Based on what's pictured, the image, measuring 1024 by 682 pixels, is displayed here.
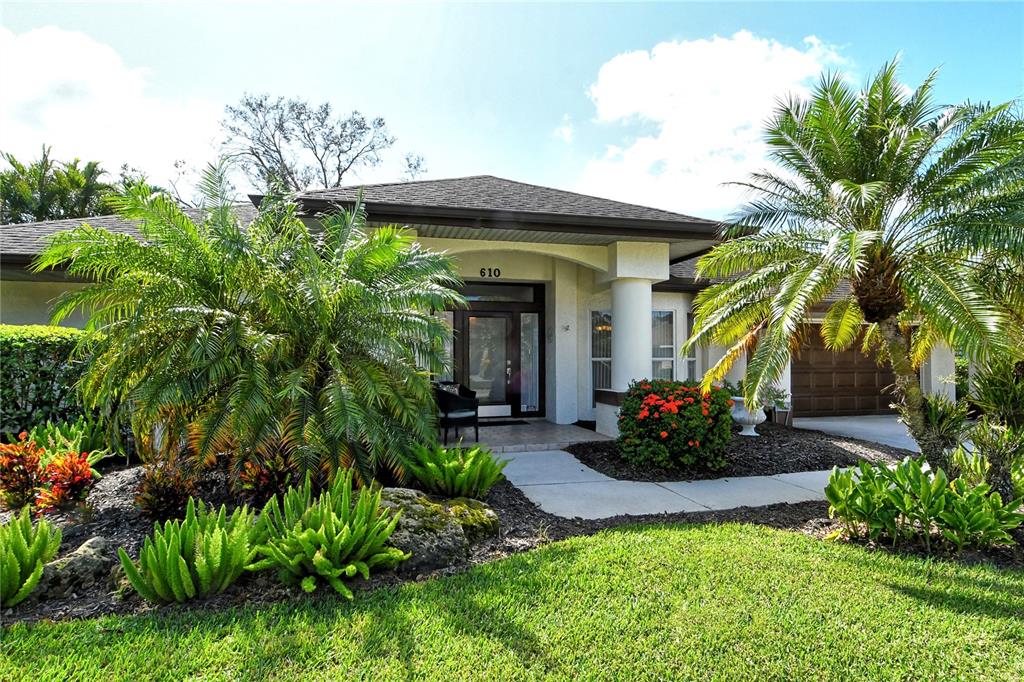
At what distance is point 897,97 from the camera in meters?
5.65

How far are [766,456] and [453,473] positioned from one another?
568 cm

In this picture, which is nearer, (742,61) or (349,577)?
(349,577)

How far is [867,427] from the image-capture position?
12297mm

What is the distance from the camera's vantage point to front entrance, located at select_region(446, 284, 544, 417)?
11.5m

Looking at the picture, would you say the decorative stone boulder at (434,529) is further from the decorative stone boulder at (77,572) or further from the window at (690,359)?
the window at (690,359)

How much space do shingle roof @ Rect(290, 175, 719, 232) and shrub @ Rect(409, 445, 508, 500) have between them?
13.0ft

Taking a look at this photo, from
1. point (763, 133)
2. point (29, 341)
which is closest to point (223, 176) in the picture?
point (29, 341)

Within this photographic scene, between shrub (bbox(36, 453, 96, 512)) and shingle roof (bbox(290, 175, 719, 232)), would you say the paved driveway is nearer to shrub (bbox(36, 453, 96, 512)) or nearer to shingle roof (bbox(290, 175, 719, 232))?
shingle roof (bbox(290, 175, 719, 232))

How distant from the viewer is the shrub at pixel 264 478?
5.22m

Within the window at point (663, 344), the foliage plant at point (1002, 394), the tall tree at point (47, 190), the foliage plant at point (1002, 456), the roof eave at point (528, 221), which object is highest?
the tall tree at point (47, 190)

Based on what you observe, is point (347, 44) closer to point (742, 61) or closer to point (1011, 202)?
point (742, 61)

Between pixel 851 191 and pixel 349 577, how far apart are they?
18.9 feet

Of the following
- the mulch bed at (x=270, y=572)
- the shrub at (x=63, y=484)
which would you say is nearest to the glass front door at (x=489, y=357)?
the mulch bed at (x=270, y=572)

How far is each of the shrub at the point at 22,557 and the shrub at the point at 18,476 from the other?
5.65 ft
